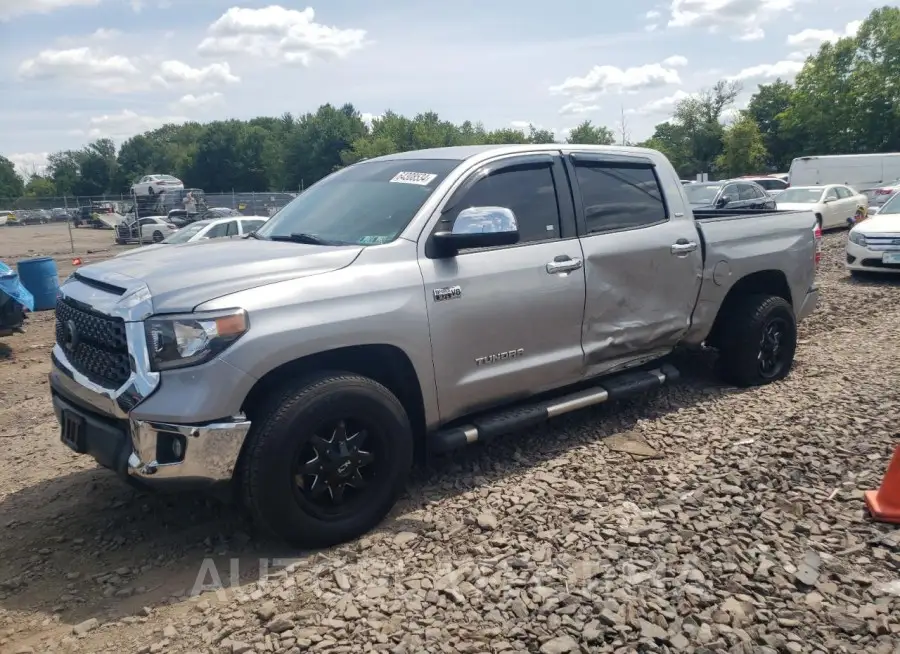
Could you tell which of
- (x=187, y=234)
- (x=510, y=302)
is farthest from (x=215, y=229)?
(x=510, y=302)

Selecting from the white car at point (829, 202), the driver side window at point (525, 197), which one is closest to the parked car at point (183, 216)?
the white car at point (829, 202)

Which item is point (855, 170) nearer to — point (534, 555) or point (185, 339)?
point (534, 555)

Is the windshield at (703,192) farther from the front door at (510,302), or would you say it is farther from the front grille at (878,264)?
the front door at (510,302)

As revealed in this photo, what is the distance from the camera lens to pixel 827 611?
Answer: 2861 millimetres

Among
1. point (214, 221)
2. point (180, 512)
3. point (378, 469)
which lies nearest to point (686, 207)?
point (378, 469)

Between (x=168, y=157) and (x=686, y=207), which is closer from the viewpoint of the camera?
(x=686, y=207)

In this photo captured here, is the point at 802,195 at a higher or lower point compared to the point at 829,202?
higher

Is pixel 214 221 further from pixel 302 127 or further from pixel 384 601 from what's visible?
pixel 302 127

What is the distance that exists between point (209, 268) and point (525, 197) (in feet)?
6.41

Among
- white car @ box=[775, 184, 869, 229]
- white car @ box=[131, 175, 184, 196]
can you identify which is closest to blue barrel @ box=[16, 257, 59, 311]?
white car @ box=[775, 184, 869, 229]

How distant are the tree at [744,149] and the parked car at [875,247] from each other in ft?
142

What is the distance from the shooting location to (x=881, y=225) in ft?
37.8

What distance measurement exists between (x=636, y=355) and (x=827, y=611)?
7.66ft

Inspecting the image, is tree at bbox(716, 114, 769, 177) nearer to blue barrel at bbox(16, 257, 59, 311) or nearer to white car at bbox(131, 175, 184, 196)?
white car at bbox(131, 175, 184, 196)
